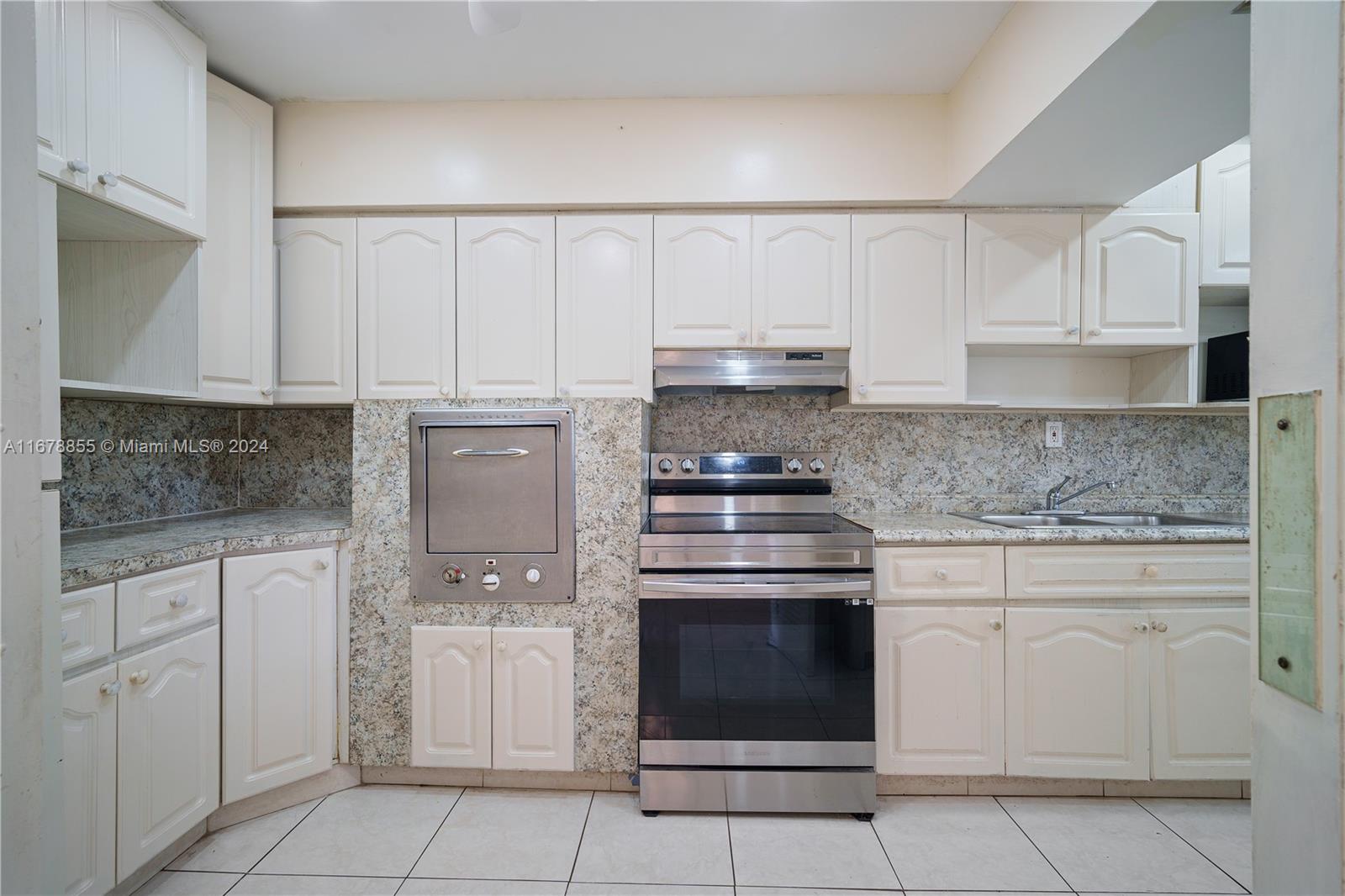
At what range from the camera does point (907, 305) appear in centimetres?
221

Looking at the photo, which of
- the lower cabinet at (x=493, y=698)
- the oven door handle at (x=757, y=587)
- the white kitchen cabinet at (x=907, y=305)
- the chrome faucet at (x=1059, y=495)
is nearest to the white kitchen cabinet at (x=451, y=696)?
the lower cabinet at (x=493, y=698)

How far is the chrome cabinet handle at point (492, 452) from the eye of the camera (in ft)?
6.55

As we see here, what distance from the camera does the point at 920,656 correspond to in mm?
1966

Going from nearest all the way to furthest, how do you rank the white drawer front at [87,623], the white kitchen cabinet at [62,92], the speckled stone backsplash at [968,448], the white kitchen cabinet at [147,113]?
the white drawer front at [87,623], the white kitchen cabinet at [62,92], the white kitchen cabinet at [147,113], the speckled stone backsplash at [968,448]

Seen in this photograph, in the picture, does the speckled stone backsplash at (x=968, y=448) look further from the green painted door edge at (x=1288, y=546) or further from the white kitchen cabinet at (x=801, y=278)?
the green painted door edge at (x=1288, y=546)

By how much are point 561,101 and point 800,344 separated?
1238 mm

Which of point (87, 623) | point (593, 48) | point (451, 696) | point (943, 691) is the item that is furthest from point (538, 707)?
point (593, 48)

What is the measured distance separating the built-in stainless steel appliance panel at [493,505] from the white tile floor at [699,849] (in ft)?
2.26

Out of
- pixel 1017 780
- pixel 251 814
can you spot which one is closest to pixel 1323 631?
pixel 1017 780

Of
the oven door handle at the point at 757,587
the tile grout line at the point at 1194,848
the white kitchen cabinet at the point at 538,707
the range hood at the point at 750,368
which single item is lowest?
the tile grout line at the point at 1194,848

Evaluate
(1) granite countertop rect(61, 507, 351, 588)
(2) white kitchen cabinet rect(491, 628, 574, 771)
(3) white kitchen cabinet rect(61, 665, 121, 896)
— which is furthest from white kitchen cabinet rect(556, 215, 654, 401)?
(3) white kitchen cabinet rect(61, 665, 121, 896)

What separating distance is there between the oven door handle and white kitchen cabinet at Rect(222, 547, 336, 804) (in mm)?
1083

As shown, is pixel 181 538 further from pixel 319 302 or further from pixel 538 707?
pixel 538 707

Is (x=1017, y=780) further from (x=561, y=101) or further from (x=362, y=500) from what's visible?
(x=561, y=101)
